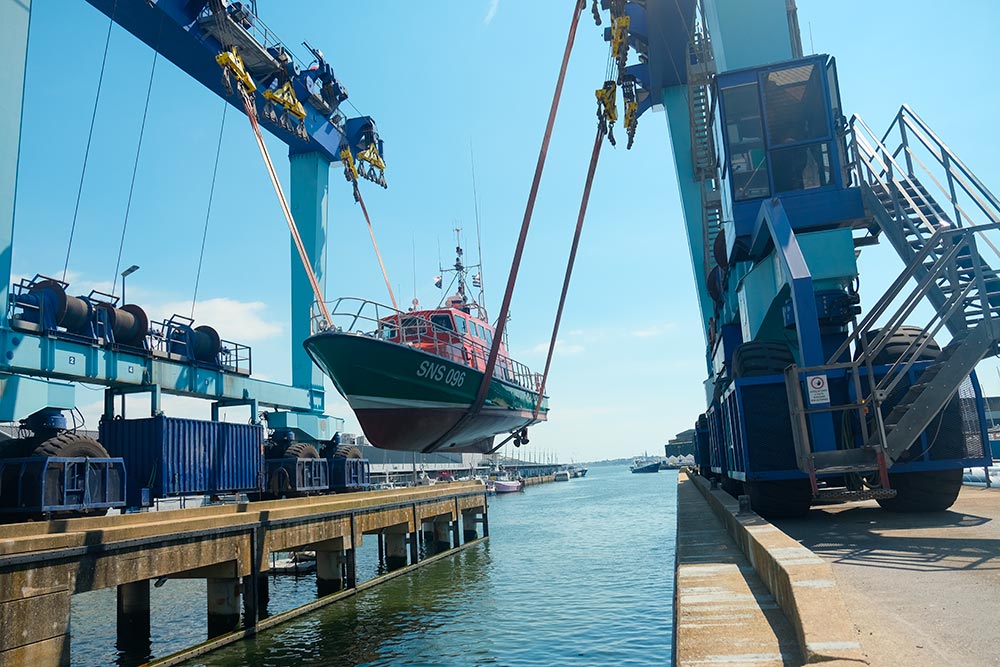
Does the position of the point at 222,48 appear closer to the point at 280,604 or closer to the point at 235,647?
the point at 280,604

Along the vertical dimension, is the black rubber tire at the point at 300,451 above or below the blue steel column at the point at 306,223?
below

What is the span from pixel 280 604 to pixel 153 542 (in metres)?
6.59

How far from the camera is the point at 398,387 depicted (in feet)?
50.9

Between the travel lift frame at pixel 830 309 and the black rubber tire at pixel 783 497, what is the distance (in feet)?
0.06

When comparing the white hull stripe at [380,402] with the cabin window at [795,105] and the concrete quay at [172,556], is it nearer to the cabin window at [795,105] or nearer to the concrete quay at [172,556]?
the concrete quay at [172,556]

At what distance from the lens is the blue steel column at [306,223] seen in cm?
2964

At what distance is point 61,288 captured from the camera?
16.0 metres

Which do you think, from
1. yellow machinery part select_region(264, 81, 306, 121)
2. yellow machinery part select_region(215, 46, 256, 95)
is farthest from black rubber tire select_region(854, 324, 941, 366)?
yellow machinery part select_region(264, 81, 306, 121)

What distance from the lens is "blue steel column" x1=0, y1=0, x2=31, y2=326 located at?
577 inches

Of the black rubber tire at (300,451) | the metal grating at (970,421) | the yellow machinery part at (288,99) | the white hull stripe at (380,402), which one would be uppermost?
the yellow machinery part at (288,99)

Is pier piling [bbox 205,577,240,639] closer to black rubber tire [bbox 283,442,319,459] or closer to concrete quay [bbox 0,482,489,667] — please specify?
concrete quay [bbox 0,482,489,667]

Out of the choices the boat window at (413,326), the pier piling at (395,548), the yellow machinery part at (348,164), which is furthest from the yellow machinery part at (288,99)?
the pier piling at (395,548)

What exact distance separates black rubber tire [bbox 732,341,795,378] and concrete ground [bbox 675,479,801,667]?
2728 mm

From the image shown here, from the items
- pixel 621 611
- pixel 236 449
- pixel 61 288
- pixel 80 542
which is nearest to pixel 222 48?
pixel 61 288
